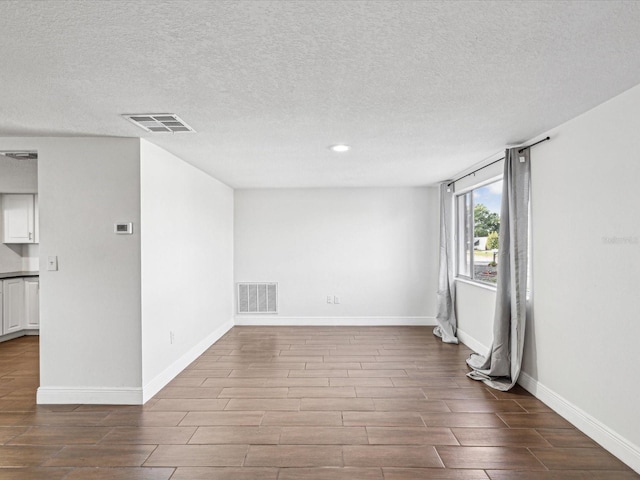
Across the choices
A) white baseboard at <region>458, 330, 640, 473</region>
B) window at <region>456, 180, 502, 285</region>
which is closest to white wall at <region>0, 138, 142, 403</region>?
white baseboard at <region>458, 330, 640, 473</region>

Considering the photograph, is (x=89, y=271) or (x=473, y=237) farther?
(x=473, y=237)

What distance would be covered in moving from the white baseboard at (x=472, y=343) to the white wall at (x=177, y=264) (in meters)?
3.41

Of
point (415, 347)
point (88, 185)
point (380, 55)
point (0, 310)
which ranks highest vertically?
point (380, 55)

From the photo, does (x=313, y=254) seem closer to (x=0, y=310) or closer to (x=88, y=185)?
(x=88, y=185)

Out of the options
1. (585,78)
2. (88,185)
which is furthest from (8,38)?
(585,78)

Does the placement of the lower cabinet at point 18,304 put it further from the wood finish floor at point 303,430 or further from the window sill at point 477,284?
the window sill at point 477,284

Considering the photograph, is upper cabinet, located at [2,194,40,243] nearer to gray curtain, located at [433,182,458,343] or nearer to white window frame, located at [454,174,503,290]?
gray curtain, located at [433,182,458,343]

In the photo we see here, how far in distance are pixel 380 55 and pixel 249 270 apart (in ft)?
16.5

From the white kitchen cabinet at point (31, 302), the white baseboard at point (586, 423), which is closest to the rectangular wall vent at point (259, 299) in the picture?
the white kitchen cabinet at point (31, 302)

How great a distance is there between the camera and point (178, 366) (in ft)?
13.3

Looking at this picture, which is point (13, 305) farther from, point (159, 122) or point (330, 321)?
point (330, 321)

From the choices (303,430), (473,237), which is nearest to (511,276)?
(473,237)

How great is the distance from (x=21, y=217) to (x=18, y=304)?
1239 millimetres

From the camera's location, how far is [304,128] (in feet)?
10.0
